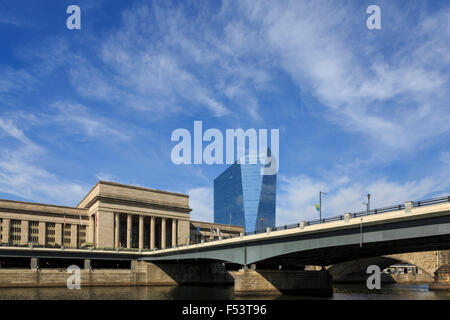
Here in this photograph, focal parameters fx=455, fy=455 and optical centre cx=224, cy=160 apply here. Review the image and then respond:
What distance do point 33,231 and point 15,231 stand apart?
4.76 meters

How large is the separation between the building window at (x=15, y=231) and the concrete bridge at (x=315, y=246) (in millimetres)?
33764

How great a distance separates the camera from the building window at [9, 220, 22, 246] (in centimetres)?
12006

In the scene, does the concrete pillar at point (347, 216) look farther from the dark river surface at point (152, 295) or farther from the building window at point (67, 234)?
the building window at point (67, 234)

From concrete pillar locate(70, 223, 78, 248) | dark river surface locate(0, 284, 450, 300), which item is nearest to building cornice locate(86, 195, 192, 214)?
concrete pillar locate(70, 223, 78, 248)

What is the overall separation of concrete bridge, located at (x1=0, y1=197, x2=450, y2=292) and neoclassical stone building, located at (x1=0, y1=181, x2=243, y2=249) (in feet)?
79.9

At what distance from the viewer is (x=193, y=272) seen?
335ft

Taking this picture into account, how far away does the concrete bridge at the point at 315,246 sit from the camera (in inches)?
1676

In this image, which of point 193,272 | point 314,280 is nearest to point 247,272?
point 314,280

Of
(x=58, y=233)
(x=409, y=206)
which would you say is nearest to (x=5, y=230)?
(x=58, y=233)

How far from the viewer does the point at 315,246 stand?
5506cm

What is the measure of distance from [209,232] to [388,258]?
69125 millimetres

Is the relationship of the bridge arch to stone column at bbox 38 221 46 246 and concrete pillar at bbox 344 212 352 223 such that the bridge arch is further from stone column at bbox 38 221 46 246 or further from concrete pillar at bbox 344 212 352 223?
stone column at bbox 38 221 46 246

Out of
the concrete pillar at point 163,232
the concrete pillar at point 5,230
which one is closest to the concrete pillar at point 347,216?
the concrete pillar at point 163,232
